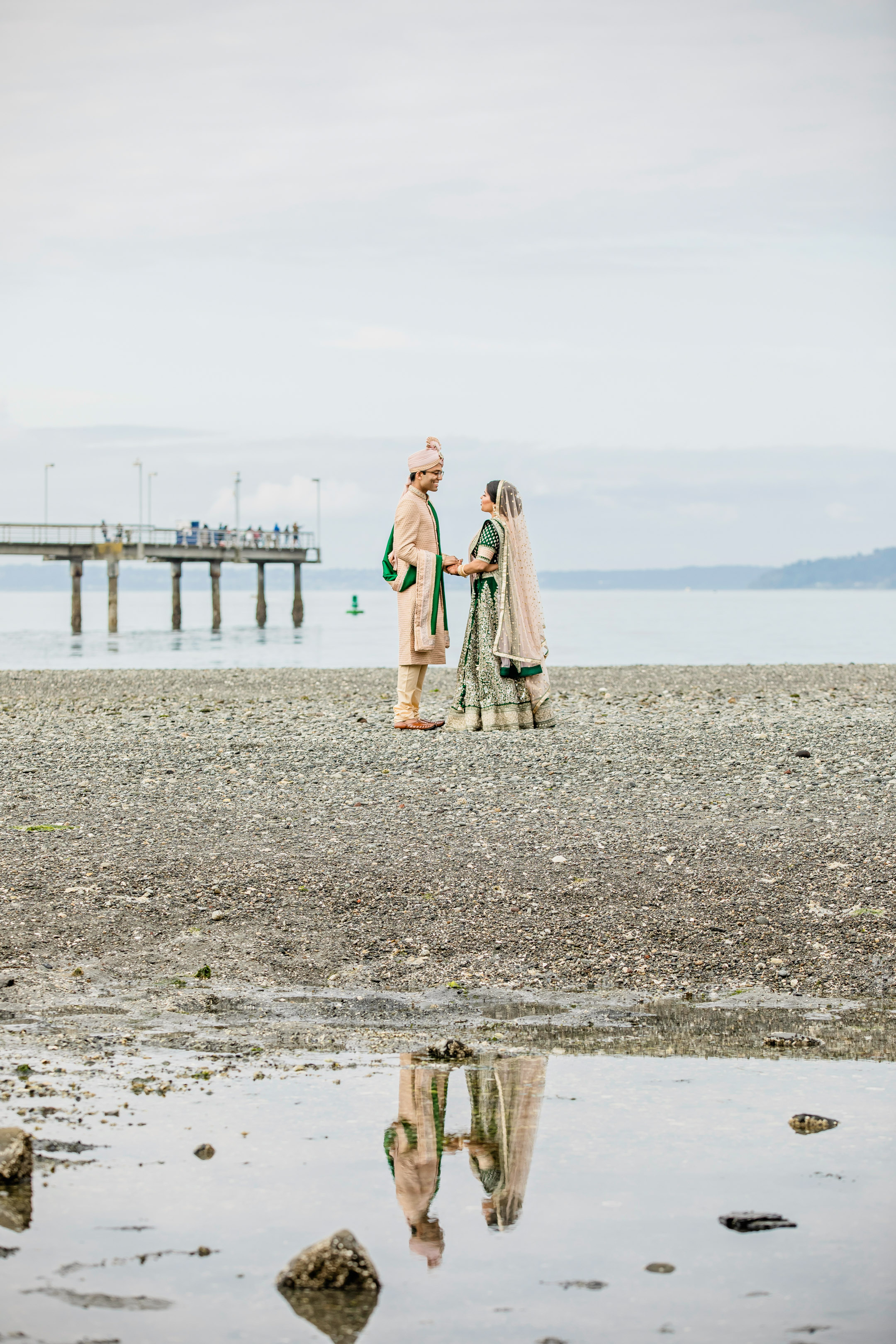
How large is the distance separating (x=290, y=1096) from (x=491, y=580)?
27.7 ft

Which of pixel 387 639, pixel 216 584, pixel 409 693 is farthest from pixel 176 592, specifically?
pixel 409 693

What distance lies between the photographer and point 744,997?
5.53 metres

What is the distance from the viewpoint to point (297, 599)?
67.0 m

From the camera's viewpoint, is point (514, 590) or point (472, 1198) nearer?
point (472, 1198)

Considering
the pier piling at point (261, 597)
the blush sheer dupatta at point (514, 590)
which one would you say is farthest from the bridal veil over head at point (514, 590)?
the pier piling at point (261, 597)

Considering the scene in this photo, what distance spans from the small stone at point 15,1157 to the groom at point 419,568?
28.3 feet

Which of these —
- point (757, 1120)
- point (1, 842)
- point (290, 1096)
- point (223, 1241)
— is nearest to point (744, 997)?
point (757, 1120)

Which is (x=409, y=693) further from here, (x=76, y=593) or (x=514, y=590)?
(x=76, y=593)

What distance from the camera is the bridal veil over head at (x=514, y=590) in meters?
12.3

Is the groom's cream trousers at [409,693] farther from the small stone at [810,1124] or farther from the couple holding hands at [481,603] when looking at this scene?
the small stone at [810,1124]

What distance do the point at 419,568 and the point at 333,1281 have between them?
9.66m

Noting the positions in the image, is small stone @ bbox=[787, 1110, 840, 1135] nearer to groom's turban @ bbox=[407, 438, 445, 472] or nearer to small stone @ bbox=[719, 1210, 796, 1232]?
small stone @ bbox=[719, 1210, 796, 1232]

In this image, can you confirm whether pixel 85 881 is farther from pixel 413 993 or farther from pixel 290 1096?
pixel 290 1096

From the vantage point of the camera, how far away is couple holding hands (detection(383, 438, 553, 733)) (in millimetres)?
12250
